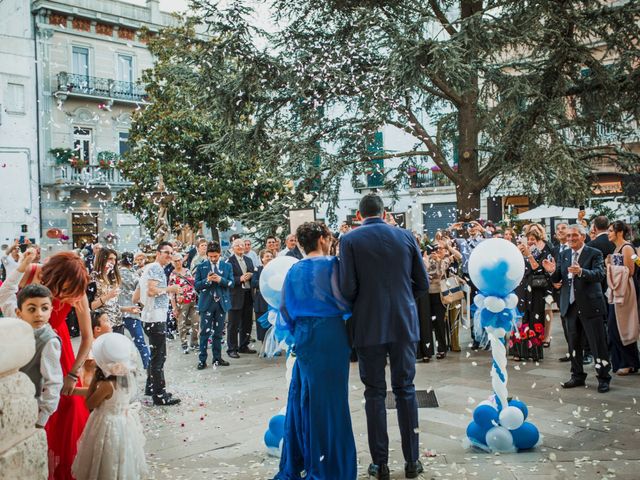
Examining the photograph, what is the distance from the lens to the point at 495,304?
15.8 feet

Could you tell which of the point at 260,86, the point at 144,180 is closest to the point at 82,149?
the point at 144,180

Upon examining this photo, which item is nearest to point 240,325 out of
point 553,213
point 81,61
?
point 553,213

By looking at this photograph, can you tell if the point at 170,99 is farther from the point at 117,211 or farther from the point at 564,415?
the point at 564,415

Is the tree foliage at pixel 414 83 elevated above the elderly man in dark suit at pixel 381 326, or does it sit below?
above

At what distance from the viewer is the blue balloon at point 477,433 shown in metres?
4.70

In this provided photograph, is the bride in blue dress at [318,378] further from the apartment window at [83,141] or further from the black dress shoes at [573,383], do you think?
the apartment window at [83,141]

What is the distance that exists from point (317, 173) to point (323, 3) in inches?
137

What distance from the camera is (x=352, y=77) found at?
12.0 m

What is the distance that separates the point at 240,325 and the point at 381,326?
6.20m

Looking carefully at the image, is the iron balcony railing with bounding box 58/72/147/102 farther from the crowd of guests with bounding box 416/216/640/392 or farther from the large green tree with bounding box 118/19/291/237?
the crowd of guests with bounding box 416/216/640/392

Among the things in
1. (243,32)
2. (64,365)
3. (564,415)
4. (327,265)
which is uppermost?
(243,32)

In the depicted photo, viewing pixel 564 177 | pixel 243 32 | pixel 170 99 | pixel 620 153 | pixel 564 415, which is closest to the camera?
pixel 564 415

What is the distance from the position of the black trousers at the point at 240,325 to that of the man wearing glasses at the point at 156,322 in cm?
264

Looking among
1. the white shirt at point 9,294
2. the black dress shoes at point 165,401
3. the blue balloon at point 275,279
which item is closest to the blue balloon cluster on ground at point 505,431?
the blue balloon at point 275,279
